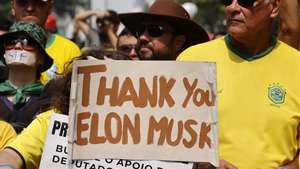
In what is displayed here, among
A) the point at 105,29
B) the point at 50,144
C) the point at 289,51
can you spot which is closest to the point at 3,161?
the point at 50,144

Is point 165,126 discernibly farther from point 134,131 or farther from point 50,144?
point 50,144

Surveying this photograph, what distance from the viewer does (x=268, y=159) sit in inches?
207

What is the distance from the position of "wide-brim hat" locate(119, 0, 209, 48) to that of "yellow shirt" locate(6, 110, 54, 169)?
193 cm

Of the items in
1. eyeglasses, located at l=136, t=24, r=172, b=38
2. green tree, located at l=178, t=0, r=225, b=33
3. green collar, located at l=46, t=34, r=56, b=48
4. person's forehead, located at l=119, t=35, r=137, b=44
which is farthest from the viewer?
green tree, located at l=178, t=0, r=225, b=33

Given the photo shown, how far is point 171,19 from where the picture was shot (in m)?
7.13

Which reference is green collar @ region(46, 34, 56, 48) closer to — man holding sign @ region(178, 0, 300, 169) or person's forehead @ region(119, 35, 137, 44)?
person's forehead @ region(119, 35, 137, 44)

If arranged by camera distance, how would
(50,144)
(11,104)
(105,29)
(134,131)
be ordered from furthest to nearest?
(105,29) → (11,104) → (50,144) → (134,131)

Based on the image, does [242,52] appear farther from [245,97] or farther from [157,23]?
[157,23]

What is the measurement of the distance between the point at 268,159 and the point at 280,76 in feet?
1.42

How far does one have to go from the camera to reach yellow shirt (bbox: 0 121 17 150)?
5809mm

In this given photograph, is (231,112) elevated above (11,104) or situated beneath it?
elevated above

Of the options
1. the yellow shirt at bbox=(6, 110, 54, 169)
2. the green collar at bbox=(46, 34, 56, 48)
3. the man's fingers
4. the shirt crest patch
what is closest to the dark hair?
the green collar at bbox=(46, 34, 56, 48)

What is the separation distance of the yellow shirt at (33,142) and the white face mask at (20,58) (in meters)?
1.54

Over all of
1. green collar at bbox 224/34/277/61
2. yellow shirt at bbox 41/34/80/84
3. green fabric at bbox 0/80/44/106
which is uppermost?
green collar at bbox 224/34/277/61
